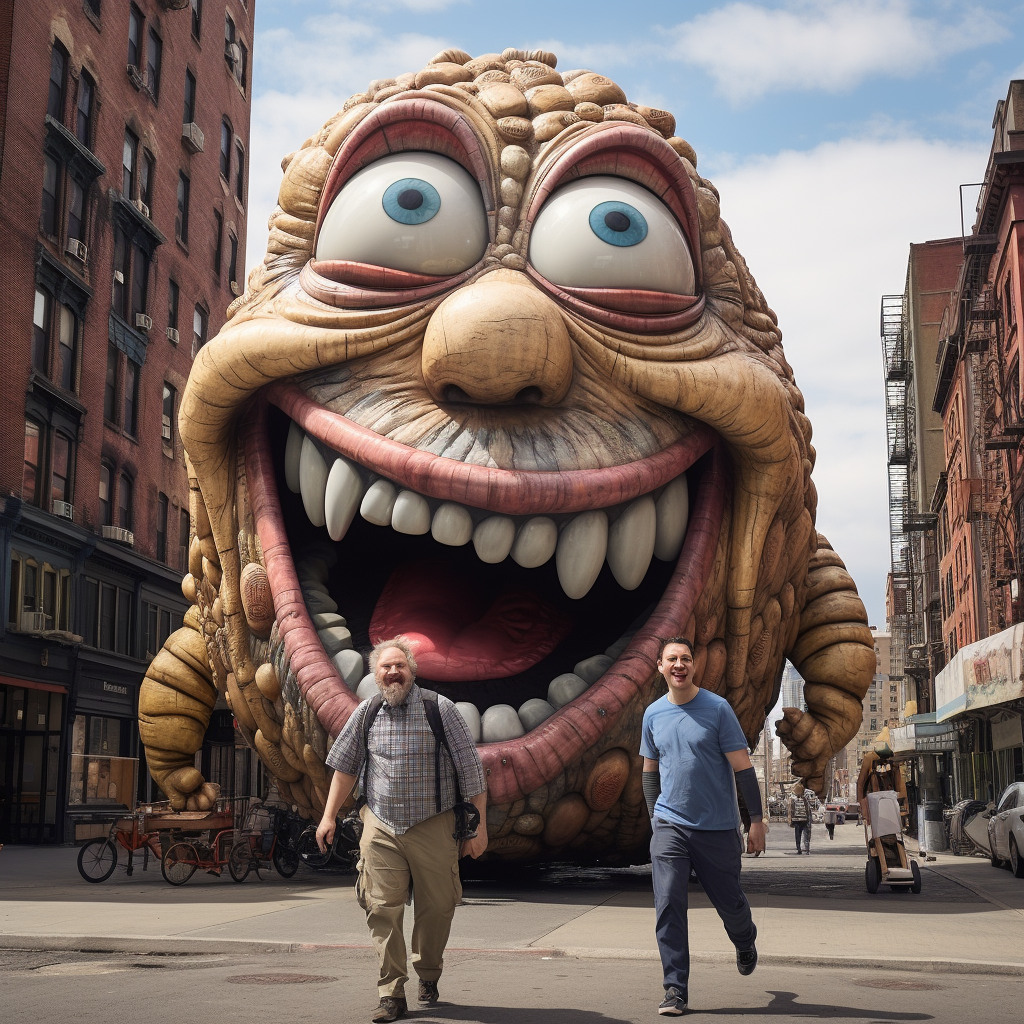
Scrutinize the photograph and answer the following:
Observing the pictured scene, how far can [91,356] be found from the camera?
25344mm

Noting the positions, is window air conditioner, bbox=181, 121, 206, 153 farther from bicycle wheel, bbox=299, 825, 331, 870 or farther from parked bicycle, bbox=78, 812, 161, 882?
bicycle wheel, bbox=299, 825, 331, 870

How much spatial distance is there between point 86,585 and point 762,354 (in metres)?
19.5

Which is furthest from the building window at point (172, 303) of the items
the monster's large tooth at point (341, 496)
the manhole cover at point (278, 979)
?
the manhole cover at point (278, 979)

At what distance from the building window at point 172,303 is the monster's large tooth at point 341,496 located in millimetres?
23940

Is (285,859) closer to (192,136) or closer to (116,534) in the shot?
(116,534)

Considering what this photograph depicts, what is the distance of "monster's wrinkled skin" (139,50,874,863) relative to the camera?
7.46 metres

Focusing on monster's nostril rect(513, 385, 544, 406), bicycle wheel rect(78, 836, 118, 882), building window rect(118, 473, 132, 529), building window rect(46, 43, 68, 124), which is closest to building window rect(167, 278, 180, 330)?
building window rect(118, 473, 132, 529)

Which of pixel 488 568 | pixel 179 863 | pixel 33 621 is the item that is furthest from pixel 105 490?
pixel 488 568

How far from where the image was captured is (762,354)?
332 inches

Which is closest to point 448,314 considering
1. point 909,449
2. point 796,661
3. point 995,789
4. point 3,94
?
point 796,661

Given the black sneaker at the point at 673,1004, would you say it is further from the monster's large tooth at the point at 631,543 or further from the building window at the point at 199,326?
the building window at the point at 199,326

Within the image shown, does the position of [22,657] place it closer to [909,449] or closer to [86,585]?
[86,585]

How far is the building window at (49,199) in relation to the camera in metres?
23.3

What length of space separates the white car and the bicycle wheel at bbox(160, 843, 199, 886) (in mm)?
9042
